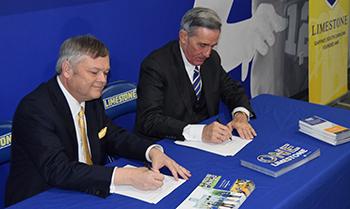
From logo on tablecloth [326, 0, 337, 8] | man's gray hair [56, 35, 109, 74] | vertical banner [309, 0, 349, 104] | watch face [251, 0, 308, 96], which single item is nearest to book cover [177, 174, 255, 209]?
man's gray hair [56, 35, 109, 74]

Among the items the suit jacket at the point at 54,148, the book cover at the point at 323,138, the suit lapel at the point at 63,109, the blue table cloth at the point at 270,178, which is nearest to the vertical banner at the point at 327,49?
the blue table cloth at the point at 270,178

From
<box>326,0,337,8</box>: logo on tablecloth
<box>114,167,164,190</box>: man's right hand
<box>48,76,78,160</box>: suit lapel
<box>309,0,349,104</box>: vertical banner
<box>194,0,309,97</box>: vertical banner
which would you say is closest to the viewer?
<box>114,167,164,190</box>: man's right hand

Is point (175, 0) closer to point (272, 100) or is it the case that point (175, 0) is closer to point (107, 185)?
point (272, 100)

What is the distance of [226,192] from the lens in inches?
73.1

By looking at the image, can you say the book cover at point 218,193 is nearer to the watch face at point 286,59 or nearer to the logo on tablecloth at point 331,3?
the watch face at point 286,59

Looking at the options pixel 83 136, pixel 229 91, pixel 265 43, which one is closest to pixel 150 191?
pixel 83 136

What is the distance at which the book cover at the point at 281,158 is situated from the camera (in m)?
2.04

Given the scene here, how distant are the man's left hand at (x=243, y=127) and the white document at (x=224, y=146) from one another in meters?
0.04

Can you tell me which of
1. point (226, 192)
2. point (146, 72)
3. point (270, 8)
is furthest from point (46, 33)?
point (270, 8)

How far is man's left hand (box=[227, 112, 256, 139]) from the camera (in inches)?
96.3

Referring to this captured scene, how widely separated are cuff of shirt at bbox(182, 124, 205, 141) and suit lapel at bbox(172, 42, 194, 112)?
1.57ft

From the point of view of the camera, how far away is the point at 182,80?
292 cm

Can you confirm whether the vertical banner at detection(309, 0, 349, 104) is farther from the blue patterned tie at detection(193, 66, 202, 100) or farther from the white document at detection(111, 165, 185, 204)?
the white document at detection(111, 165, 185, 204)

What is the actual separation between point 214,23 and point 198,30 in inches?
3.9
